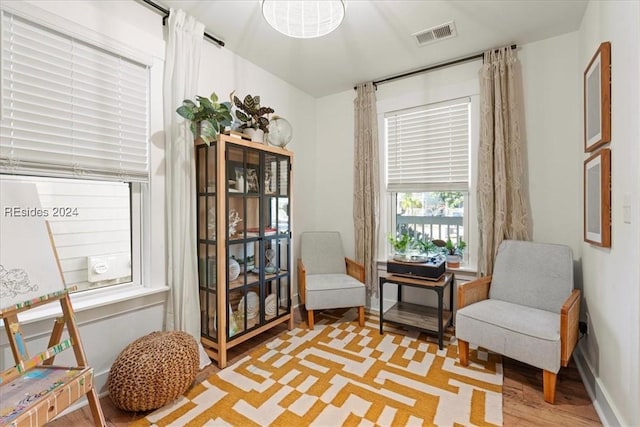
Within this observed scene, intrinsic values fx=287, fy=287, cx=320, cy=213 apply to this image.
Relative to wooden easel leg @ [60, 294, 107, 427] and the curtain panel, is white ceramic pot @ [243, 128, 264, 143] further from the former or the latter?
wooden easel leg @ [60, 294, 107, 427]

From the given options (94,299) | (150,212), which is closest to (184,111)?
(150,212)

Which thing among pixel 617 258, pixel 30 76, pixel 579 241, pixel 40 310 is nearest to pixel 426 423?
pixel 617 258

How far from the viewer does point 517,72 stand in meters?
2.56

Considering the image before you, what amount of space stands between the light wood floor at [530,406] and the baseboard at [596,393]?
0.10 ft

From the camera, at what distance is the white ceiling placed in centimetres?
206

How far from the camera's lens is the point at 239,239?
231 centimetres

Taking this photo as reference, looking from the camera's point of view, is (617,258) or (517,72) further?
(517,72)

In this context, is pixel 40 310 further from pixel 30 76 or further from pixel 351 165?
pixel 351 165

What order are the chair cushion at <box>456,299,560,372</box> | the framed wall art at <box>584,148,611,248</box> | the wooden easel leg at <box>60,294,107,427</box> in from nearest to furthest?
the wooden easel leg at <box>60,294,107,427</box> < the framed wall art at <box>584,148,611,248</box> < the chair cushion at <box>456,299,560,372</box>

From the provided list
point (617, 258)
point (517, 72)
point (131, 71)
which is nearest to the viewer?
point (617, 258)

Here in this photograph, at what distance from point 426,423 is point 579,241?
194 centimetres

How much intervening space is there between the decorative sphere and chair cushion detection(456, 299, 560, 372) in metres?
2.12

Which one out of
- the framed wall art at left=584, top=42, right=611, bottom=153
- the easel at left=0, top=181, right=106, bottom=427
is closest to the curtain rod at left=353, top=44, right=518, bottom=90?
the framed wall art at left=584, top=42, right=611, bottom=153

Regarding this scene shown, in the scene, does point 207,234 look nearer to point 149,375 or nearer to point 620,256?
point 149,375
